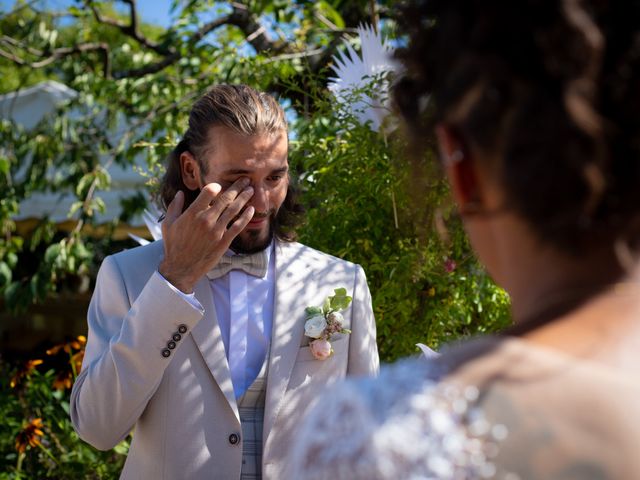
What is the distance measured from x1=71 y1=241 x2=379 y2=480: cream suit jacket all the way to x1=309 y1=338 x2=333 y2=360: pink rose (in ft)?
0.10

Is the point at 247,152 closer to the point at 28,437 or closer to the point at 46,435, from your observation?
the point at 28,437

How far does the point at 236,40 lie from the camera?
5117 millimetres

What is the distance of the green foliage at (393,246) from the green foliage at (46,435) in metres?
1.48

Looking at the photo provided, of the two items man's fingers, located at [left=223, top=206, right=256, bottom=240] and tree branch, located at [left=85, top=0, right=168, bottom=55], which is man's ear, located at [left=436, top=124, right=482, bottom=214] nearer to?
man's fingers, located at [left=223, top=206, right=256, bottom=240]

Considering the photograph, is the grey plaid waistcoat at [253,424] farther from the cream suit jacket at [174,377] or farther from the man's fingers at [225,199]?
the man's fingers at [225,199]

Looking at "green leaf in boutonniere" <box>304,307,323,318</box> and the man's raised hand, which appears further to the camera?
"green leaf in boutonniere" <box>304,307,323,318</box>

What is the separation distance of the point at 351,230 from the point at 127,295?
1.08 metres

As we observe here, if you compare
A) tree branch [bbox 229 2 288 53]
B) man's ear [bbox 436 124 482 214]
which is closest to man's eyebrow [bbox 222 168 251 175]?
man's ear [bbox 436 124 482 214]

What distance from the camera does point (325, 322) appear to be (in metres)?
2.43

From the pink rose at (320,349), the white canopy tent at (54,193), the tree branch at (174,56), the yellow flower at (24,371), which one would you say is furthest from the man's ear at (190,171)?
the tree branch at (174,56)

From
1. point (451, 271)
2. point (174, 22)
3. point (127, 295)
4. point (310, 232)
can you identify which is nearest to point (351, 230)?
point (310, 232)

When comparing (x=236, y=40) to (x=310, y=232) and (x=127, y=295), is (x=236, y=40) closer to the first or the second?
(x=310, y=232)

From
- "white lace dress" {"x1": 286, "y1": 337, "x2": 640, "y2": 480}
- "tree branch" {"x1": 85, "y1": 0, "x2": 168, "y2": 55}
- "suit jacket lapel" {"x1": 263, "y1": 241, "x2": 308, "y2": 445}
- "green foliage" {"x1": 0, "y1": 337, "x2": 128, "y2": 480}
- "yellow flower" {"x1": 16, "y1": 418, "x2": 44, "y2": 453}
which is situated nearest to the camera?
"white lace dress" {"x1": 286, "y1": 337, "x2": 640, "y2": 480}

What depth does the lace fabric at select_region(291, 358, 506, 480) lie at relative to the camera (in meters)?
0.91
